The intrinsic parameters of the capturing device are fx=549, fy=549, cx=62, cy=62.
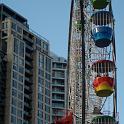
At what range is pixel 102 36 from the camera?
166 feet

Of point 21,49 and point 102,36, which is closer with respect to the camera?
point 102,36

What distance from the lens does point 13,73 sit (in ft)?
452

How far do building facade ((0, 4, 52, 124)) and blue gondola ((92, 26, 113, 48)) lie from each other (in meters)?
83.3

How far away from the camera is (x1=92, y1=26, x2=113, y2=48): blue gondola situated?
50406 millimetres

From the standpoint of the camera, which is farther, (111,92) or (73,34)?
(73,34)

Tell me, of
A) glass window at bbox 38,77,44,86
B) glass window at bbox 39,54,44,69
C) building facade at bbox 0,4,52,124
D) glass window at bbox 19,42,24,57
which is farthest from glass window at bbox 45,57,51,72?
glass window at bbox 19,42,24,57

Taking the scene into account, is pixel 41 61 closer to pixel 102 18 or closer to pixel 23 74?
pixel 23 74

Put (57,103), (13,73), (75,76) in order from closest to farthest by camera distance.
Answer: (75,76) < (13,73) < (57,103)

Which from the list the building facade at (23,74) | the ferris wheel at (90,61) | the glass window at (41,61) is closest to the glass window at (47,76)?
the building facade at (23,74)

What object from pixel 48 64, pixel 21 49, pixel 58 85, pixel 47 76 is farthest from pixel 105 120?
pixel 58 85

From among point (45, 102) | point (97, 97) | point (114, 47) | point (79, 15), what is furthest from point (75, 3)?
point (45, 102)

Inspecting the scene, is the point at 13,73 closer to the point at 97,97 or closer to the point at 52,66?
the point at 52,66

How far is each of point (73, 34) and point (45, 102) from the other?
97.9 m

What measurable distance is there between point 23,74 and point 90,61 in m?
91.5
